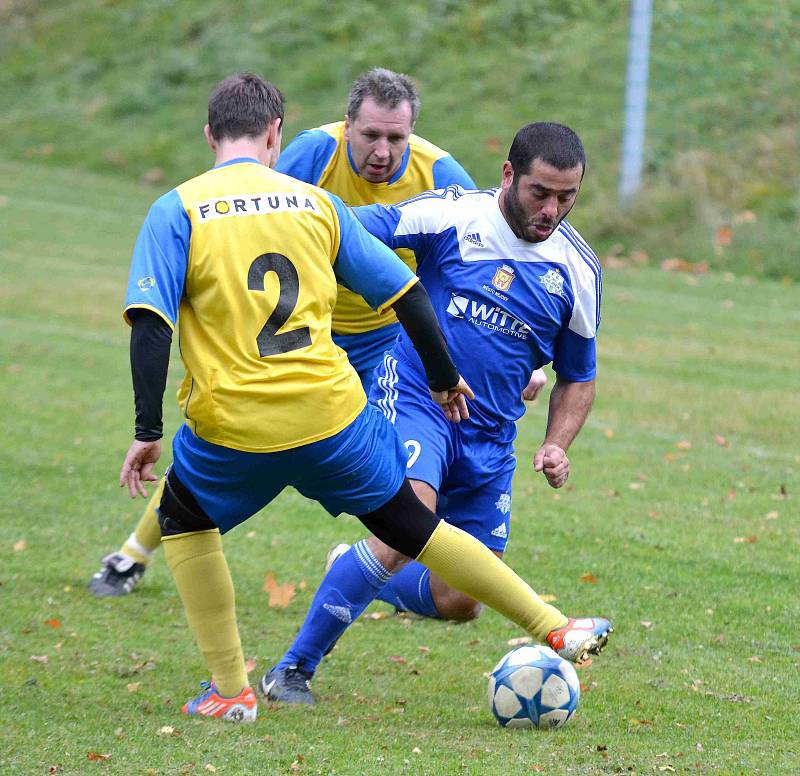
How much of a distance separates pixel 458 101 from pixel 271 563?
1888 cm

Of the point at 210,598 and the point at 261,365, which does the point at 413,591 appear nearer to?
the point at 210,598

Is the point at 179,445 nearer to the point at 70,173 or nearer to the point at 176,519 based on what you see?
the point at 176,519

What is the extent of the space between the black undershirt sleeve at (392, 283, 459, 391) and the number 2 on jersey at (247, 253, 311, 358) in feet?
1.26

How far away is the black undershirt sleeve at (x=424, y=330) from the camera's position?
4.49 metres

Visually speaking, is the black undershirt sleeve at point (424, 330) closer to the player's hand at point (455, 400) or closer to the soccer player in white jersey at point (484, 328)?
the player's hand at point (455, 400)

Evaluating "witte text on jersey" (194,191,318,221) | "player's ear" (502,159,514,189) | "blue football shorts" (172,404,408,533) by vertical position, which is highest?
"player's ear" (502,159,514,189)

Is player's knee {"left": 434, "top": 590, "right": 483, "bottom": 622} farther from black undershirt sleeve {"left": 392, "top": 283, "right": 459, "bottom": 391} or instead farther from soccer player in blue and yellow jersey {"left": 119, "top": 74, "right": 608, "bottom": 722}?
black undershirt sleeve {"left": 392, "top": 283, "right": 459, "bottom": 391}

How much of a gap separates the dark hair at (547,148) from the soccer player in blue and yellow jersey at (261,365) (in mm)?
825

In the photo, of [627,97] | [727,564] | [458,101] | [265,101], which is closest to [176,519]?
[265,101]

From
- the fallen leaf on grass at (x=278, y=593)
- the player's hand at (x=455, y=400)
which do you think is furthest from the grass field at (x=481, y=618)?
the player's hand at (x=455, y=400)

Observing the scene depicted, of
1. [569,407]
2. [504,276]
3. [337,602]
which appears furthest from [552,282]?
[337,602]

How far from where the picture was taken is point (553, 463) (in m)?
5.11

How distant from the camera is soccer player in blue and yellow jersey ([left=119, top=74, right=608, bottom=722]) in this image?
423cm

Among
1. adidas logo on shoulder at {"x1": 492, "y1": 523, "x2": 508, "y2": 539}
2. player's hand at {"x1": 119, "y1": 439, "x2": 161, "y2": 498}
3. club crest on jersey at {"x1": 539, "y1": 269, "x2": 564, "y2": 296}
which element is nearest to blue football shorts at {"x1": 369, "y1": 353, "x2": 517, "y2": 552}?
adidas logo on shoulder at {"x1": 492, "y1": 523, "x2": 508, "y2": 539}
